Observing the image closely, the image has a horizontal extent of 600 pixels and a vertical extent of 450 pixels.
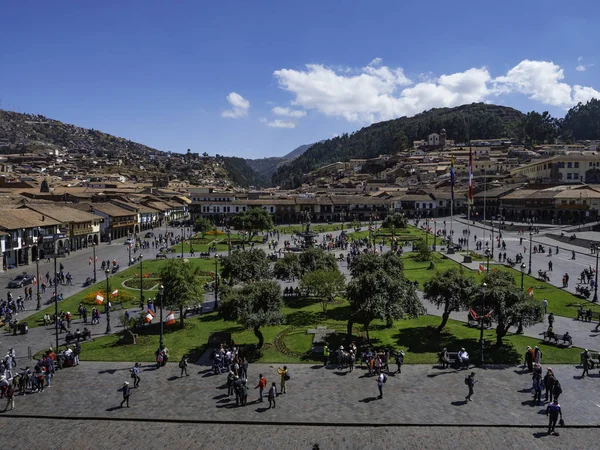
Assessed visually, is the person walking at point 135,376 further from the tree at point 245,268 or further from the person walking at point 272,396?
the tree at point 245,268

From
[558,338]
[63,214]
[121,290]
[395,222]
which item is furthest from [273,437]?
[395,222]

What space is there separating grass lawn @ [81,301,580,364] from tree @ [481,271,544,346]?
3.65ft

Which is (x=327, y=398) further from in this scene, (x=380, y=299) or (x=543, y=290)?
(x=543, y=290)

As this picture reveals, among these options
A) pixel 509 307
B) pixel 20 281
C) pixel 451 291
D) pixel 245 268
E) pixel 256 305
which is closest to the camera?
pixel 509 307

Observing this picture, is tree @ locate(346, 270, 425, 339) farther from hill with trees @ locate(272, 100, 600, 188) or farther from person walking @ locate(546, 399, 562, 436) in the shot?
hill with trees @ locate(272, 100, 600, 188)

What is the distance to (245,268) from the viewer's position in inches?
1052

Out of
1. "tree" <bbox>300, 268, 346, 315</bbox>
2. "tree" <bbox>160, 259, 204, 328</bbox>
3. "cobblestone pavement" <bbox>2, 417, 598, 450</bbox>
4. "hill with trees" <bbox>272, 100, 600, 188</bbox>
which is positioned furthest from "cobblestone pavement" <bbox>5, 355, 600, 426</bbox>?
"hill with trees" <bbox>272, 100, 600, 188</bbox>

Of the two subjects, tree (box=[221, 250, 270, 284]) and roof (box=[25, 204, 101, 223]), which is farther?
roof (box=[25, 204, 101, 223])

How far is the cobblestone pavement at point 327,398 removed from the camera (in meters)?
13.6

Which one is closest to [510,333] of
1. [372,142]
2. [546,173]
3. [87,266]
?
[87,266]

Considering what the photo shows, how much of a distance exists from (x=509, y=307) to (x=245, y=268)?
1374 centimetres

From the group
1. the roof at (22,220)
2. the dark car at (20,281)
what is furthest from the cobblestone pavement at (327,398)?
the roof at (22,220)

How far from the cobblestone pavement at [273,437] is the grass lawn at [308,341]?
5150mm

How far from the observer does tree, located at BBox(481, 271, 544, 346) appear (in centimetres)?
1858
